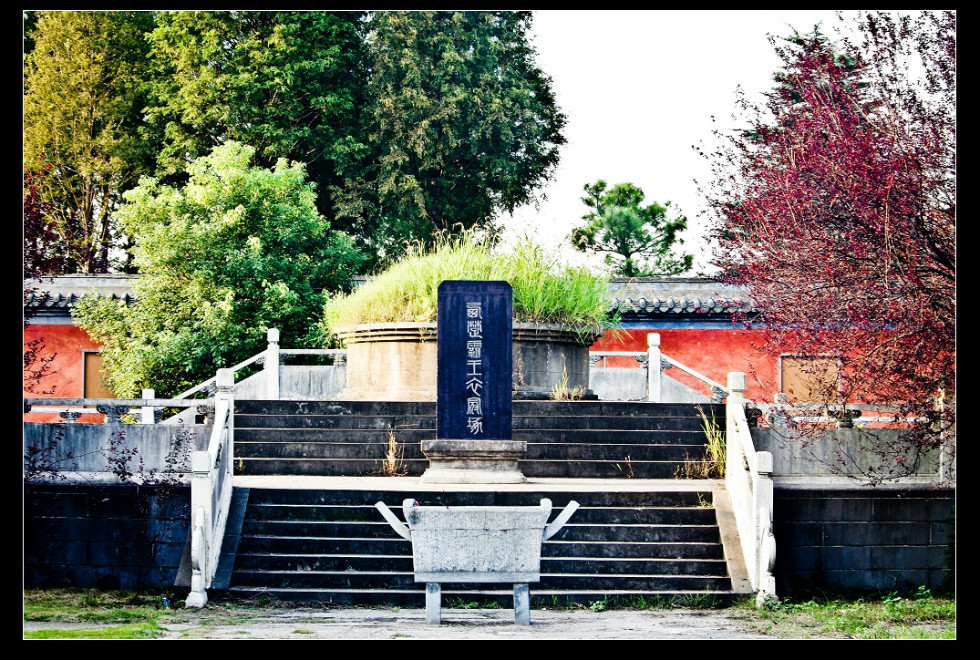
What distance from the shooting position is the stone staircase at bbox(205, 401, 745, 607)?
902cm

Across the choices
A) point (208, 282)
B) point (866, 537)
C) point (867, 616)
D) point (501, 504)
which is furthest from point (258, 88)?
point (867, 616)

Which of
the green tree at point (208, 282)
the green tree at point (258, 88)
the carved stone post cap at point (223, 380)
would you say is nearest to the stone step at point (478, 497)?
the carved stone post cap at point (223, 380)

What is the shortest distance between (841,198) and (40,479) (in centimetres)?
717

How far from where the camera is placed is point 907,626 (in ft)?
26.2

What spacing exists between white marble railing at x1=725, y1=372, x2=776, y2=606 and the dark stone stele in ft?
7.27

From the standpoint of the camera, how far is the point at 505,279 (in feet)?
46.8

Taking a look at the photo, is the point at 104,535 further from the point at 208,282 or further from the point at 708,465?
the point at 208,282

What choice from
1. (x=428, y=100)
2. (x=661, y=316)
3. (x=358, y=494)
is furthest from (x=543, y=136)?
(x=358, y=494)

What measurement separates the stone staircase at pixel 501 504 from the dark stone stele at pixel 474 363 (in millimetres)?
709

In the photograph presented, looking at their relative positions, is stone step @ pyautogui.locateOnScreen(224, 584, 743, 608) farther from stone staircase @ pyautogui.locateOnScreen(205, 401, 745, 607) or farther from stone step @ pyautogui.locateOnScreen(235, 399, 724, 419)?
stone step @ pyautogui.locateOnScreen(235, 399, 724, 419)

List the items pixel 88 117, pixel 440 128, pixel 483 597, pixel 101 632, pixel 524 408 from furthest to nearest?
pixel 440 128, pixel 88 117, pixel 524 408, pixel 483 597, pixel 101 632

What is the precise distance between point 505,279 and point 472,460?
13.9 ft

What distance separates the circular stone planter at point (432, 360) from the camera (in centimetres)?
1391

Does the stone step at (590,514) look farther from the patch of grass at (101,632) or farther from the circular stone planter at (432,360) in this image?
the circular stone planter at (432,360)
